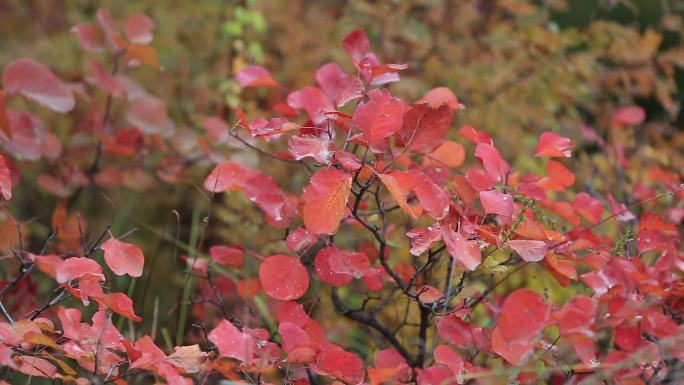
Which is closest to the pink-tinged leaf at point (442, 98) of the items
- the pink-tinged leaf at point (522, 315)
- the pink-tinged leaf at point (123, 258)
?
the pink-tinged leaf at point (522, 315)

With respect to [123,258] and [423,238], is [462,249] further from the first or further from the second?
[123,258]

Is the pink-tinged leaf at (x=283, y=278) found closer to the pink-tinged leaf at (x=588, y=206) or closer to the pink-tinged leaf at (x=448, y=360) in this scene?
the pink-tinged leaf at (x=448, y=360)

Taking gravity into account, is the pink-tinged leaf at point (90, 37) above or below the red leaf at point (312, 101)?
below

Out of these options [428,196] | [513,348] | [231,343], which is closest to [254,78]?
[428,196]

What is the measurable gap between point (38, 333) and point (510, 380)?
1.90ft

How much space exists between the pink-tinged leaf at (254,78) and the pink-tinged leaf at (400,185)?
13.0 inches

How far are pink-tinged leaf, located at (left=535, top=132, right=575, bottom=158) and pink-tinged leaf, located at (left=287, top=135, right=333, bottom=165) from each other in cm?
32

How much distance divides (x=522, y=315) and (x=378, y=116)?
0.30 metres

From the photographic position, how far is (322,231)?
36.7 inches

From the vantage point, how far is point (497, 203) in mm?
979

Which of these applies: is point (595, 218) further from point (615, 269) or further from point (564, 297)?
point (564, 297)

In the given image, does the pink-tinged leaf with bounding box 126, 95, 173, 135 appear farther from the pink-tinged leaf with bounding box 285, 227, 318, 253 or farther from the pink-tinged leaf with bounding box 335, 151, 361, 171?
the pink-tinged leaf with bounding box 335, 151, 361, 171

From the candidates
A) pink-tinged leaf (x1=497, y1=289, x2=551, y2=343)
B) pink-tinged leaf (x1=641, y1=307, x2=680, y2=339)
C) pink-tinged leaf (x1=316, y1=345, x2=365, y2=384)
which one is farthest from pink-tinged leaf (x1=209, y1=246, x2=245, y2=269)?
pink-tinged leaf (x1=641, y1=307, x2=680, y2=339)

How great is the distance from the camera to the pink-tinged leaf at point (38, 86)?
141 centimetres
